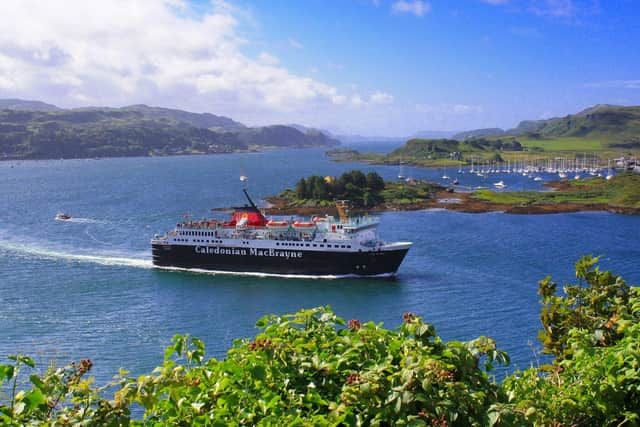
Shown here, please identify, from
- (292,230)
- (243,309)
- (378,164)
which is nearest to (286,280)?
(292,230)

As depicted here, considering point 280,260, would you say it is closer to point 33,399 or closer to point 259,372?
point 259,372

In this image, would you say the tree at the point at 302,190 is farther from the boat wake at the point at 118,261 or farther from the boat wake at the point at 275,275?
the boat wake at the point at 275,275

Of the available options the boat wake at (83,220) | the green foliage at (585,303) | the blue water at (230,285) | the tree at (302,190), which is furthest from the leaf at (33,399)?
the tree at (302,190)

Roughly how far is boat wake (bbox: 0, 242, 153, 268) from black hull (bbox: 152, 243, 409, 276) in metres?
2.09

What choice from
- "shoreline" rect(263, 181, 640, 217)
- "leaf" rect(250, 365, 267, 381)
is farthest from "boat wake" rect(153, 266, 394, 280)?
"leaf" rect(250, 365, 267, 381)

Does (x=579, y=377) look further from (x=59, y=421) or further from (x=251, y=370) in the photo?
(x=59, y=421)

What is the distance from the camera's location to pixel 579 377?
6.52 metres

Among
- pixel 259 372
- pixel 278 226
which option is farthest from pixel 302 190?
pixel 259 372

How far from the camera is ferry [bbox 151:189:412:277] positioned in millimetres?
42500

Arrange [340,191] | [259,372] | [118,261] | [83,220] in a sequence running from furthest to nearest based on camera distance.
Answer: [340,191] → [83,220] → [118,261] → [259,372]

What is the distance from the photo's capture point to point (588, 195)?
91.1 metres

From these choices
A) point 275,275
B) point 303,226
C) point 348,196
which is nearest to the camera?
point 275,275

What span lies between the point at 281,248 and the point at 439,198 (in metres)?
56.4

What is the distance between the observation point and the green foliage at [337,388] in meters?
4.70
